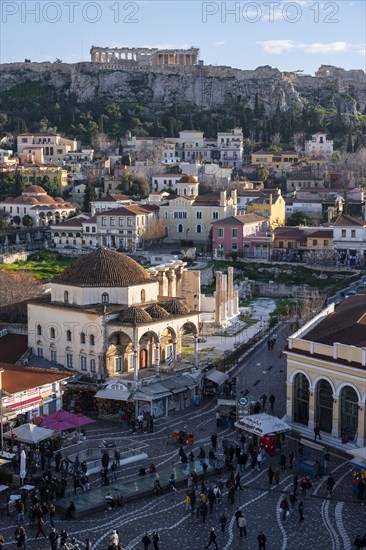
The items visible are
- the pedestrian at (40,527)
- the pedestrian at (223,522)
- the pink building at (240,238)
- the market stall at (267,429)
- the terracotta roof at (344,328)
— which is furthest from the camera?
the pink building at (240,238)

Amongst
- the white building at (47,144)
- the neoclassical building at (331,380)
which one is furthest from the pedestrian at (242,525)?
the white building at (47,144)

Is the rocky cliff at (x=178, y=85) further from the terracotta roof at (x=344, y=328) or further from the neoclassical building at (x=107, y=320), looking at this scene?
the terracotta roof at (x=344, y=328)

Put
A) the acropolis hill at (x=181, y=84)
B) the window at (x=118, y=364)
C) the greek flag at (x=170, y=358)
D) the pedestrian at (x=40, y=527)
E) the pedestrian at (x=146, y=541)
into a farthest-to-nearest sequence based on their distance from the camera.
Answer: the acropolis hill at (x=181, y=84) → the greek flag at (x=170, y=358) → the window at (x=118, y=364) → the pedestrian at (x=40, y=527) → the pedestrian at (x=146, y=541)

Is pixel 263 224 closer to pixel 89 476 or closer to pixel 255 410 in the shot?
pixel 255 410

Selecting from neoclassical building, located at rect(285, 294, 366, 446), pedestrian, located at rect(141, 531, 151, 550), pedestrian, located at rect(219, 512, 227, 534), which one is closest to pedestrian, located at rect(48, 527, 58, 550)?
pedestrian, located at rect(141, 531, 151, 550)

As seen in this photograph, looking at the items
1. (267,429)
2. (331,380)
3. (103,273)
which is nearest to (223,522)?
(267,429)

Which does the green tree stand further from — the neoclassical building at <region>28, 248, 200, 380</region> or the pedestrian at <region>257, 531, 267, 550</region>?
the pedestrian at <region>257, 531, 267, 550</region>
